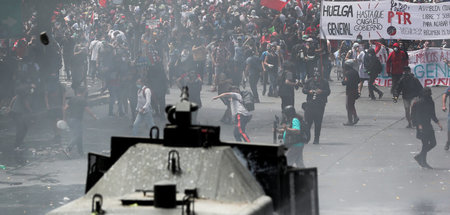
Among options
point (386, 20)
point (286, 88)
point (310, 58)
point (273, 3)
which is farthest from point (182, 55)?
point (286, 88)

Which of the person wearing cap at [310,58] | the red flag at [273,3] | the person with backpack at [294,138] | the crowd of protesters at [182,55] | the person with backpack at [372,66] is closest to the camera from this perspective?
the person with backpack at [294,138]

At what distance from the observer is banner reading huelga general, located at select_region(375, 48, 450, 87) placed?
24500 millimetres

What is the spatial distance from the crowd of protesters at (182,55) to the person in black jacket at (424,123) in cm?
277

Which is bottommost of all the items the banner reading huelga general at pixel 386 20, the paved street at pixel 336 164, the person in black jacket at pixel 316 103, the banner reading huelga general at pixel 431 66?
the paved street at pixel 336 164

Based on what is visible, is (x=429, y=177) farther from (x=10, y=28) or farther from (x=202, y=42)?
(x=202, y=42)

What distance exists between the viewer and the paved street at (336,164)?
14375 mm

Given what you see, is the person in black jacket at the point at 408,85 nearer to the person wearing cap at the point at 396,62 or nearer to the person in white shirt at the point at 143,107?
the person wearing cap at the point at 396,62

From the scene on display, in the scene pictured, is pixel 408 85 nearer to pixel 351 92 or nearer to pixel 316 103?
pixel 351 92

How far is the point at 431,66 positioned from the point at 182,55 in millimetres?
7760

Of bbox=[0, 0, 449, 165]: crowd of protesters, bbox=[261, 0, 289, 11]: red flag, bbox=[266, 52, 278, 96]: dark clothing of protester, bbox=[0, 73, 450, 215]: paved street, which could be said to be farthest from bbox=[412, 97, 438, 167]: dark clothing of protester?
bbox=[261, 0, 289, 11]: red flag

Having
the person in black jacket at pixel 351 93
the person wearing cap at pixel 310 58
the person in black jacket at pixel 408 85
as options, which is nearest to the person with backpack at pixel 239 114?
the person in black jacket at pixel 408 85

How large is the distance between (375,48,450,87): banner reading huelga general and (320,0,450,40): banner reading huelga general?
4.30ft

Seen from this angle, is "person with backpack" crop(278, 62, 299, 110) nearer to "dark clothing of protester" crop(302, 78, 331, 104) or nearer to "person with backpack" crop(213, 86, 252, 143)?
"dark clothing of protester" crop(302, 78, 331, 104)

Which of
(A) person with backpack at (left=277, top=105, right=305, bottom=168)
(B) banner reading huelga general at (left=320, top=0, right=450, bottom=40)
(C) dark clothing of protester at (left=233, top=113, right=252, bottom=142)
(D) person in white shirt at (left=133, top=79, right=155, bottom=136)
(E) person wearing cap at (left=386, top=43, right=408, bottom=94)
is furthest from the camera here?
(E) person wearing cap at (left=386, top=43, right=408, bottom=94)
